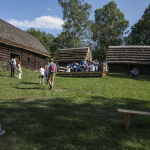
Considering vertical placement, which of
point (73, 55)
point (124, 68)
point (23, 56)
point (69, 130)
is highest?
point (73, 55)

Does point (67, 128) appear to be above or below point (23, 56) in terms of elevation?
below

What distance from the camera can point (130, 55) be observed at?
27203 mm

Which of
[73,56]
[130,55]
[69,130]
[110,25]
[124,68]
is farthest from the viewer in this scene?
[110,25]

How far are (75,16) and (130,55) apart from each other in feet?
47.0

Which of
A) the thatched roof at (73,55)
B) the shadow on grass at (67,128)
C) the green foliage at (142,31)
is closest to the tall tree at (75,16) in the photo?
the thatched roof at (73,55)

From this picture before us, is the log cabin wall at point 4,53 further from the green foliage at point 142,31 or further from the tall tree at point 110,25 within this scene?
the green foliage at point 142,31

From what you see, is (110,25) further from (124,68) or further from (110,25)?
(124,68)

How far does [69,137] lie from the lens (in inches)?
132

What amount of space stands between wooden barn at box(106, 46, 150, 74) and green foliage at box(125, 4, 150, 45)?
39.0ft

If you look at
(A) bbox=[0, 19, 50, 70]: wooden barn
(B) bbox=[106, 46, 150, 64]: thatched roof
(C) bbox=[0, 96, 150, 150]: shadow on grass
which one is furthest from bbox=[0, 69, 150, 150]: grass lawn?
(B) bbox=[106, 46, 150, 64]: thatched roof

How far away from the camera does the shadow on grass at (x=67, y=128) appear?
3088 millimetres

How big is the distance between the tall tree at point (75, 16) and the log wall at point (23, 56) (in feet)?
32.4

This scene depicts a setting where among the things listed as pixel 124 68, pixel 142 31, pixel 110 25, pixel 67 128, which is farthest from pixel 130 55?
pixel 67 128

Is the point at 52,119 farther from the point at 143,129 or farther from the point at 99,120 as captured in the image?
the point at 143,129
